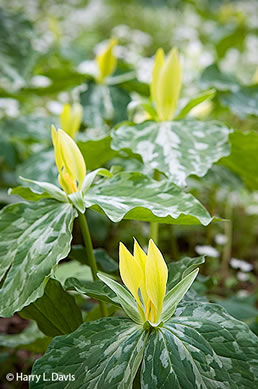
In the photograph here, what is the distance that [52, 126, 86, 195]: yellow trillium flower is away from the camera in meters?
0.66

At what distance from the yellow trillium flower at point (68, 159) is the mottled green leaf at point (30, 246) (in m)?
0.04

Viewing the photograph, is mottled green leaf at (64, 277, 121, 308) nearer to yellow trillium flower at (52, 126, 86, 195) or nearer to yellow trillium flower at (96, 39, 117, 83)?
yellow trillium flower at (52, 126, 86, 195)

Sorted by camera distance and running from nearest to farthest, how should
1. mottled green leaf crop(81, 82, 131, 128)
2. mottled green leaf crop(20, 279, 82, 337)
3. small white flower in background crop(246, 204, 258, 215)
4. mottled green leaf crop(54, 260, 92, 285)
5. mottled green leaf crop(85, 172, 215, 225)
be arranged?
mottled green leaf crop(85, 172, 215, 225), mottled green leaf crop(20, 279, 82, 337), mottled green leaf crop(54, 260, 92, 285), mottled green leaf crop(81, 82, 131, 128), small white flower in background crop(246, 204, 258, 215)

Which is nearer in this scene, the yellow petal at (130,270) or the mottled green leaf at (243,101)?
the yellow petal at (130,270)

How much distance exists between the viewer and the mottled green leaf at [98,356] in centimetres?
52

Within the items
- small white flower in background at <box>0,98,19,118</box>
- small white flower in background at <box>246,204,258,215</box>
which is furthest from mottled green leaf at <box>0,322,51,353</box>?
small white flower in background at <box>0,98,19,118</box>

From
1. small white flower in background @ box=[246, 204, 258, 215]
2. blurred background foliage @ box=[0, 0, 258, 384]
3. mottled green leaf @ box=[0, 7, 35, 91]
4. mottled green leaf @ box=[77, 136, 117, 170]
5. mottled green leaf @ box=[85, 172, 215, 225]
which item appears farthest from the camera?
small white flower in background @ box=[246, 204, 258, 215]

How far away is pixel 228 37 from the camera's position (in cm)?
226

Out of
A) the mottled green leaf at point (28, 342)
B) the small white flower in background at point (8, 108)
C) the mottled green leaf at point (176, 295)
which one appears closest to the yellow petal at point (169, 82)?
the mottled green leaf at point (176, 295)

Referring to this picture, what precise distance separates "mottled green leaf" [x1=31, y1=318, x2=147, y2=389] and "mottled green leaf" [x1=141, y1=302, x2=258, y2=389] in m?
0.02

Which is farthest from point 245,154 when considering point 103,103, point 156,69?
point 103,103

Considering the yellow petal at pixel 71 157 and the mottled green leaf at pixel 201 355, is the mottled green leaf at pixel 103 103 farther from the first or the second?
the mottled green leaf at pixel 201 355

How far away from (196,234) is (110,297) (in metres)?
1.14

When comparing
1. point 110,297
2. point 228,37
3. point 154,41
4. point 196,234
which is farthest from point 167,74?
point 154,41
